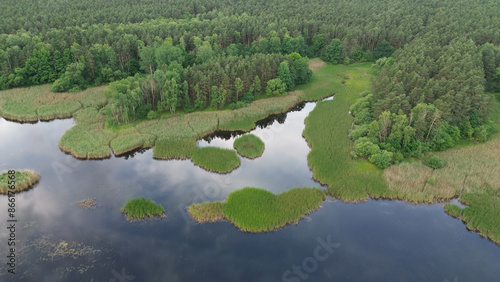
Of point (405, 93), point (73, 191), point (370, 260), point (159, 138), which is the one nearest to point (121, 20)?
point (159, 138)

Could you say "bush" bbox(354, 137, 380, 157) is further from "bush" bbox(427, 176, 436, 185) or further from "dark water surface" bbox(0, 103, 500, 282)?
"dark water surface" bbox(0, 103, 500, 282)

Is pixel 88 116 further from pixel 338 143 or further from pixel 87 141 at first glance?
pixel 338 143

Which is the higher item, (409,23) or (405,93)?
(409,23)

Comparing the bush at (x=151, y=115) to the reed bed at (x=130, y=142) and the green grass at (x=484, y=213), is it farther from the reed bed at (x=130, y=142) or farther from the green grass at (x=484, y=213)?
the green grass at (x=484, y=213)

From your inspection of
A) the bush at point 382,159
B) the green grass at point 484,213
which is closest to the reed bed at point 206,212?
the bush at point 382,159

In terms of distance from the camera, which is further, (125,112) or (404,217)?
(125,112)

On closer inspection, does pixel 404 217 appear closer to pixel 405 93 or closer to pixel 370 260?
pixel 370 260
